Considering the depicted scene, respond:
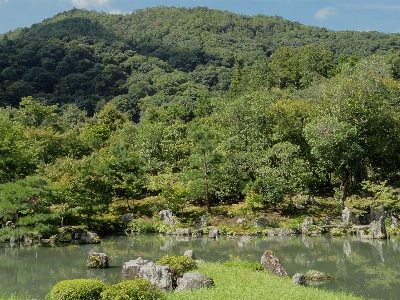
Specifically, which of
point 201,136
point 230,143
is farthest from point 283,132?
point 201,136

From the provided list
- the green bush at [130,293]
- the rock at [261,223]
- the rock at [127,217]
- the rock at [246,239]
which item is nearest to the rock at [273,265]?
the green bush at [130,293]

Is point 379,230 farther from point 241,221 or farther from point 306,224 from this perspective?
point 241,221

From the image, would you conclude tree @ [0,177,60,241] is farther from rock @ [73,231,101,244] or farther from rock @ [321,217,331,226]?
rock @ [321,217,331,226]

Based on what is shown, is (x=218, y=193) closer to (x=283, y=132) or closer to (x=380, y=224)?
(x=283, y=132)

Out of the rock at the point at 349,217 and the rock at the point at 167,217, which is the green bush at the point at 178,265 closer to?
the rock at the point at 167,217

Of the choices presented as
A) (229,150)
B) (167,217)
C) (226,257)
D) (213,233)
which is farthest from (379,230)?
(167,217)

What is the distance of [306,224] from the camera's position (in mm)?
25250

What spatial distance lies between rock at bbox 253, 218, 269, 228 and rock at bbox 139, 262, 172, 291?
49.4 ft

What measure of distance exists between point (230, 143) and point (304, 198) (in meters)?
6.55

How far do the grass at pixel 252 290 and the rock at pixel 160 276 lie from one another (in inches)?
48.7

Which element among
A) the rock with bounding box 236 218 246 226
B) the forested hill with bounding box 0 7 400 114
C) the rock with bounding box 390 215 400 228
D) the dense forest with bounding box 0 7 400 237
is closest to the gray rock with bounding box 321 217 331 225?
the dense forest with bounding box 0 7 400 237

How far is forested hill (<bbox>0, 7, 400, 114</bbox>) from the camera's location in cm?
7244

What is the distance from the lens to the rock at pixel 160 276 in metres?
11.6

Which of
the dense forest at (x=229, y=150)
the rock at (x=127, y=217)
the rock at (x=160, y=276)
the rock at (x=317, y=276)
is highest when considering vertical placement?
the dense forest at (x=229, y=150)
